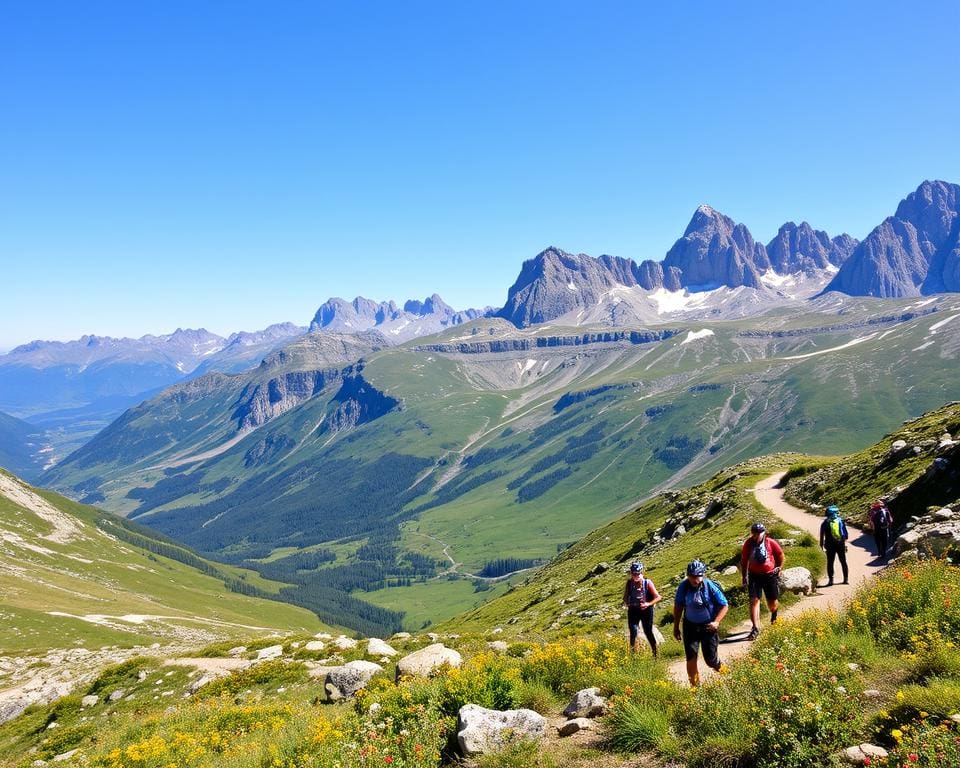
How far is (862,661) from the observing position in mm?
13602

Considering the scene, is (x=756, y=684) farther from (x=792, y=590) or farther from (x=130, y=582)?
(x=130, y=582)

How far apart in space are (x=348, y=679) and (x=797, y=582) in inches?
851

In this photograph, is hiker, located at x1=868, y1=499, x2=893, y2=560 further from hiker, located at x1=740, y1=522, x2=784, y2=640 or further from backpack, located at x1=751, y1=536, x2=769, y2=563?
backpack, located at x1=751, y1=536, x2=769, y2=563

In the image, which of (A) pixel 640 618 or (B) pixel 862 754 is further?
(A) pixel 640 618

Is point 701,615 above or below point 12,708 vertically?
above

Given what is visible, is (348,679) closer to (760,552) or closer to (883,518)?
(760,552)

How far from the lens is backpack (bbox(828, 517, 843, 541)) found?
2589 centimetres

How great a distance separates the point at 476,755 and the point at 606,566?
59066 mm

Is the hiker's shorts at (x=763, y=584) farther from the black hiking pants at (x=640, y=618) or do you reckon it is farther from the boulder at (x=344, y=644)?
the boulder at (x=344, y=644)

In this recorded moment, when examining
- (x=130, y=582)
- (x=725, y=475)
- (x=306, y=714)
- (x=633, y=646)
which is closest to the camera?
(x=306, y=714)

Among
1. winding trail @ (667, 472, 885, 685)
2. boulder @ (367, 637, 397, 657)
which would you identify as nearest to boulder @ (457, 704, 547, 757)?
winding trail @ (667, 472, 885, 685)

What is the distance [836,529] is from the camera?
25891 millimetres

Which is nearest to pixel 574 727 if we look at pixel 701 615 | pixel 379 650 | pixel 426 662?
pixel 701 615

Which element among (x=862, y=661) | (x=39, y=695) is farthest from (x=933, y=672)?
(x=39, y=695)
